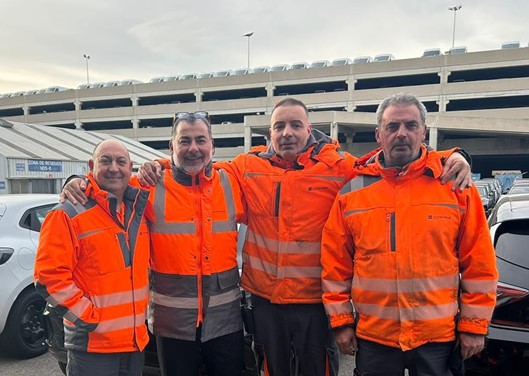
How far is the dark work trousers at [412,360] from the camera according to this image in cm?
199

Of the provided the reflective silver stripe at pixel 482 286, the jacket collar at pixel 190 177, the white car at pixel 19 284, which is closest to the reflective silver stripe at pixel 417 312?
the reflective silver stripe at pixel 482 286

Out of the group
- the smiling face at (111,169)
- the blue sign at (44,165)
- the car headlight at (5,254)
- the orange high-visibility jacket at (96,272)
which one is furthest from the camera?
the blue sign at (44,165)

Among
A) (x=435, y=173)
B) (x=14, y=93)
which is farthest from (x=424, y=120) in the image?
(x=14, y=93)

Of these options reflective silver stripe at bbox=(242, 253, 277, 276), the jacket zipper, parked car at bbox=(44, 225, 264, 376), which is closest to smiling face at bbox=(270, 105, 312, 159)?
the jacket zipper

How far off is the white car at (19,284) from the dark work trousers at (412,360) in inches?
135

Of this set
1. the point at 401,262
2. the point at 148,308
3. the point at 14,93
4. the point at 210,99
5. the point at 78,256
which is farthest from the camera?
the point at 14,93

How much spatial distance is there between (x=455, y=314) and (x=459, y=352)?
7.9 inches

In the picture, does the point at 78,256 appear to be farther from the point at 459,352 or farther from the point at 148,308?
the point at 459,352

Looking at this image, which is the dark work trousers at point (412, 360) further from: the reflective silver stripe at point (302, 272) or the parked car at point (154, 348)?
the parked car at point (154, 348)

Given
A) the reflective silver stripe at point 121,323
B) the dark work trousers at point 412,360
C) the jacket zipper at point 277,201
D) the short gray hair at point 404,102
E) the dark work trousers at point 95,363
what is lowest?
the dark work trousers at point 95,363

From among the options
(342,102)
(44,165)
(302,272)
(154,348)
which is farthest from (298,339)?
(342,102)

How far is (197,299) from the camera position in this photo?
2.33 m

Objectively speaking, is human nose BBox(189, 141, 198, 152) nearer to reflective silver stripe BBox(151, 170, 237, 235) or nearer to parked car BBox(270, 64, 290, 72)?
reflective silver stripe BBox(151, 170, 237, 235)

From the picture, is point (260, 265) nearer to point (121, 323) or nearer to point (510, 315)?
point (121, 323)
